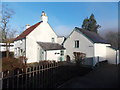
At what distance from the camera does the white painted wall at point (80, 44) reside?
64.5 ft

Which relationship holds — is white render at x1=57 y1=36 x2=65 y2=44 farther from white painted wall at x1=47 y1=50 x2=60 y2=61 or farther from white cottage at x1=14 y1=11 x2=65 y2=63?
white painted wall at x1=47 y1=50 x2=60 y2=61

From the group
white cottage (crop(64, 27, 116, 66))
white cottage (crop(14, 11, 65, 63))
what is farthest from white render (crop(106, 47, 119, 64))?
white cottage (crop(14, 11, 65, 63))

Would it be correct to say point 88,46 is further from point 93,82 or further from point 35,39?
point 93,82

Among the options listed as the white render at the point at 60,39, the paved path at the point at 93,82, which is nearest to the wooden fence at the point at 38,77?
the paved path at the point at 93,82

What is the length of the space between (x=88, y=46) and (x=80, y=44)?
5.31ft

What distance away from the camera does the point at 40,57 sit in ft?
69.8

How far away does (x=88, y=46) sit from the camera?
19906mm

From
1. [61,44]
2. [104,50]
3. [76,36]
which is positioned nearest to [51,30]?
[61,44]

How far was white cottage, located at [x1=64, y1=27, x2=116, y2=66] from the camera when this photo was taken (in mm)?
19469

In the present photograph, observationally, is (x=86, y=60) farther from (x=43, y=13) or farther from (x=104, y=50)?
(x=43, y=13)

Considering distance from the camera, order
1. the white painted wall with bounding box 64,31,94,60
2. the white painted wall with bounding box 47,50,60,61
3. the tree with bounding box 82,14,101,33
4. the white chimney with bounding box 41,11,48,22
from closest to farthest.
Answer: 1. the white painted wall with bounding box 64,31,94,60
2. the white painted wall with bounding box 47,50,60,61
3. the white chimney with bounding box 41,11,48,22
4. the tree with bounding box 82,14,101,33

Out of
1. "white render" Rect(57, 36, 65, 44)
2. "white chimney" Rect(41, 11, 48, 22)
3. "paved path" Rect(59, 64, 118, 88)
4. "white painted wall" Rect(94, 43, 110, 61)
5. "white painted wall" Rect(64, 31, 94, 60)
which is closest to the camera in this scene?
"paved path" Rect(59, 64, 118, 88)

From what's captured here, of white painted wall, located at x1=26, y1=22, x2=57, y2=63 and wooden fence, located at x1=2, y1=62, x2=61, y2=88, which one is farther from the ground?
white painted wall, located at x1=26, y1=22, x2=57, y2=63

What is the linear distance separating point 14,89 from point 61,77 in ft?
15.7
